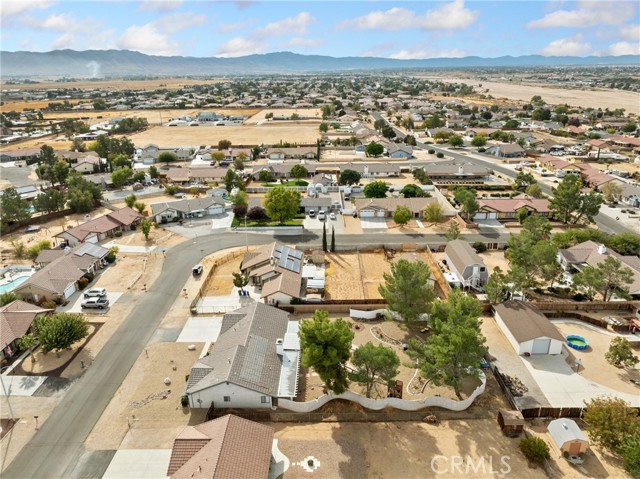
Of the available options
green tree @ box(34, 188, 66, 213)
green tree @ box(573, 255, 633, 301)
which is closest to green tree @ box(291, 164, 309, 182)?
green tree @ box(34, 188, 66, 213)

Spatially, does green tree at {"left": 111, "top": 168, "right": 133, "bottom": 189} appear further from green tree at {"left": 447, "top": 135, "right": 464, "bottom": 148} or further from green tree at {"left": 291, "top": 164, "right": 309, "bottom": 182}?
green tree at {"left": 447, "top": 135, "right": 464, "bottom": 148}

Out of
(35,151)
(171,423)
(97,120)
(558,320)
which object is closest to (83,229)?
(171,423)

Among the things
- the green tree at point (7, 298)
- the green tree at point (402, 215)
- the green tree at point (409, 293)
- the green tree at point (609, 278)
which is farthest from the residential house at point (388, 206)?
the green tree at point (7, 298)

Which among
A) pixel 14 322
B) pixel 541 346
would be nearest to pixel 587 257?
pixel 541 346

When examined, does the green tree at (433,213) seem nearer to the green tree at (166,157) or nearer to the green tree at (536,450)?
the green tree at (536,450)

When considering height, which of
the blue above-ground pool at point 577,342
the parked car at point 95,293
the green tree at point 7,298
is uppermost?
the green tree at point 7,298

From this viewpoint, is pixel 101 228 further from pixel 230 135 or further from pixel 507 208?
pixel 230 135
